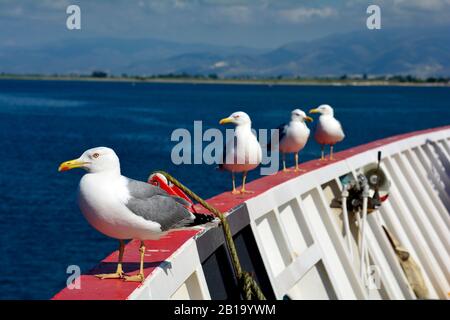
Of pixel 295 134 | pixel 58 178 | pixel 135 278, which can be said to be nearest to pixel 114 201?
pixel 135 278

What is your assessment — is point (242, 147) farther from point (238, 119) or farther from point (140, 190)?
point (140, 190)

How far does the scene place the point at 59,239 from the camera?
107 feet

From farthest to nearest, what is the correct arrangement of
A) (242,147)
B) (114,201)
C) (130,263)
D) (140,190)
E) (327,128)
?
1. (327,128)
2. (242,147)
3. (130,263)
4. (140,190)
5. (114,201)

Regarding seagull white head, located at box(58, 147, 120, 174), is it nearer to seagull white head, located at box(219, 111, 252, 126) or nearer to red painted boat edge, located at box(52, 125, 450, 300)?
red painted boat edge, located at box(52, 125, 450, 300)

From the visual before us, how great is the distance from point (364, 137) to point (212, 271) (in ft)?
243

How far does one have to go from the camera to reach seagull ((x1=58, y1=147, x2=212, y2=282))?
19.6 ft

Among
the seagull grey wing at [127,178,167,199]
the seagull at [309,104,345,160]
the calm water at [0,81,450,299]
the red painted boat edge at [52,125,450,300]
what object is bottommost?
the calm water at [0,81,450,299]

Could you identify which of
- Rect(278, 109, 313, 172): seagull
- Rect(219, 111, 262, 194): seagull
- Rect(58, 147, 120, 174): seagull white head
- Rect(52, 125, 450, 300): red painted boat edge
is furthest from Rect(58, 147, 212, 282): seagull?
Rect(278, 109, 313, 172): seagull

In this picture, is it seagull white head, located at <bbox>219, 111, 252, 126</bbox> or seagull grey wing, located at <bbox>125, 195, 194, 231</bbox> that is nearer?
seagull grey wing, located at <bbox>125, 195, 194, 231</bbox>

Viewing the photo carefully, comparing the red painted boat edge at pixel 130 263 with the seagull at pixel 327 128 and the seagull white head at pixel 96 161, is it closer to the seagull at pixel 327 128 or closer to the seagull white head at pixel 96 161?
the seagull white head at pixel 96 161

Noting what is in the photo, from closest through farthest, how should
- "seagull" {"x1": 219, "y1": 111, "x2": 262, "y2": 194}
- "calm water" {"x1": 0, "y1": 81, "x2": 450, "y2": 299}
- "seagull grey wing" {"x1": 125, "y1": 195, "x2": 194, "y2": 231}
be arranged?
"seagull grey wing" {"x1": 125, "y1": 195, "x2": 194, "y2": 231} < "seagull" {"x1": 219, "y1": 111, "x2": 262, "y2": 194} < "calm water" {"x1": 0, "y1": 81, "x2": 450, "y2": 299}

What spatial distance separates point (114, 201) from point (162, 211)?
0.54 m

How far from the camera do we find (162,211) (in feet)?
21.1

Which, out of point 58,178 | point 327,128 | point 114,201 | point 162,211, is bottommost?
point 58,178
